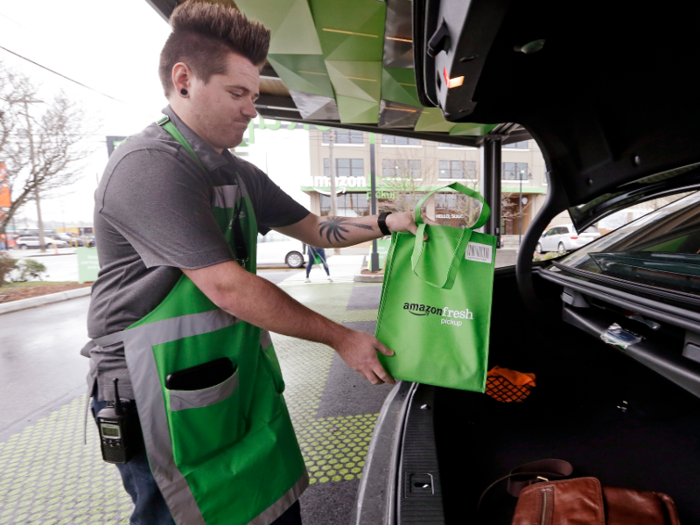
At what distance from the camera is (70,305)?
307 inches

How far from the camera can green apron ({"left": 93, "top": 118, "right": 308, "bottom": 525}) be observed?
1.00 meters

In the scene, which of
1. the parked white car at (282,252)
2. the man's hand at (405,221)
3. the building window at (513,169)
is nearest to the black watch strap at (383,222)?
the man's hand at (405,221)

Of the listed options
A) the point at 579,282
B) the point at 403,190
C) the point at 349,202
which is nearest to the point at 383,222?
the point at 579,282

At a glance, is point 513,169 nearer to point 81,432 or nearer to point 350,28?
point 350,28

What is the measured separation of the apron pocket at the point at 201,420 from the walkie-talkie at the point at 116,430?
5.5 inches

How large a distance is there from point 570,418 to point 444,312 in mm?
1171

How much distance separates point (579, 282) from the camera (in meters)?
1.37

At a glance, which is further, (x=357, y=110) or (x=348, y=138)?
(x=348, y=138)

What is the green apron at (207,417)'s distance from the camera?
3.29 feet

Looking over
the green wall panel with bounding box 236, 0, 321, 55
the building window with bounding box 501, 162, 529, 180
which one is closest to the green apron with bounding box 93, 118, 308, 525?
the green wall panel with bounding box 236, 0, 321, 55

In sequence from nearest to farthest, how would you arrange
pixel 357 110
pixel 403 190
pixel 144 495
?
pixel 144 495, pixel 357 110, pixel 403 190

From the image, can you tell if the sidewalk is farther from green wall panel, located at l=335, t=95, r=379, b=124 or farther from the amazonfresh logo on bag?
the amazonfresh logo on bag

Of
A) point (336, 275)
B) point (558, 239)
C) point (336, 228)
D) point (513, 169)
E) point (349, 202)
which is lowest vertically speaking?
point (336, 275)

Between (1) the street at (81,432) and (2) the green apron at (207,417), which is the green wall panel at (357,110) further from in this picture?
(2) the green apron at (207,417)
